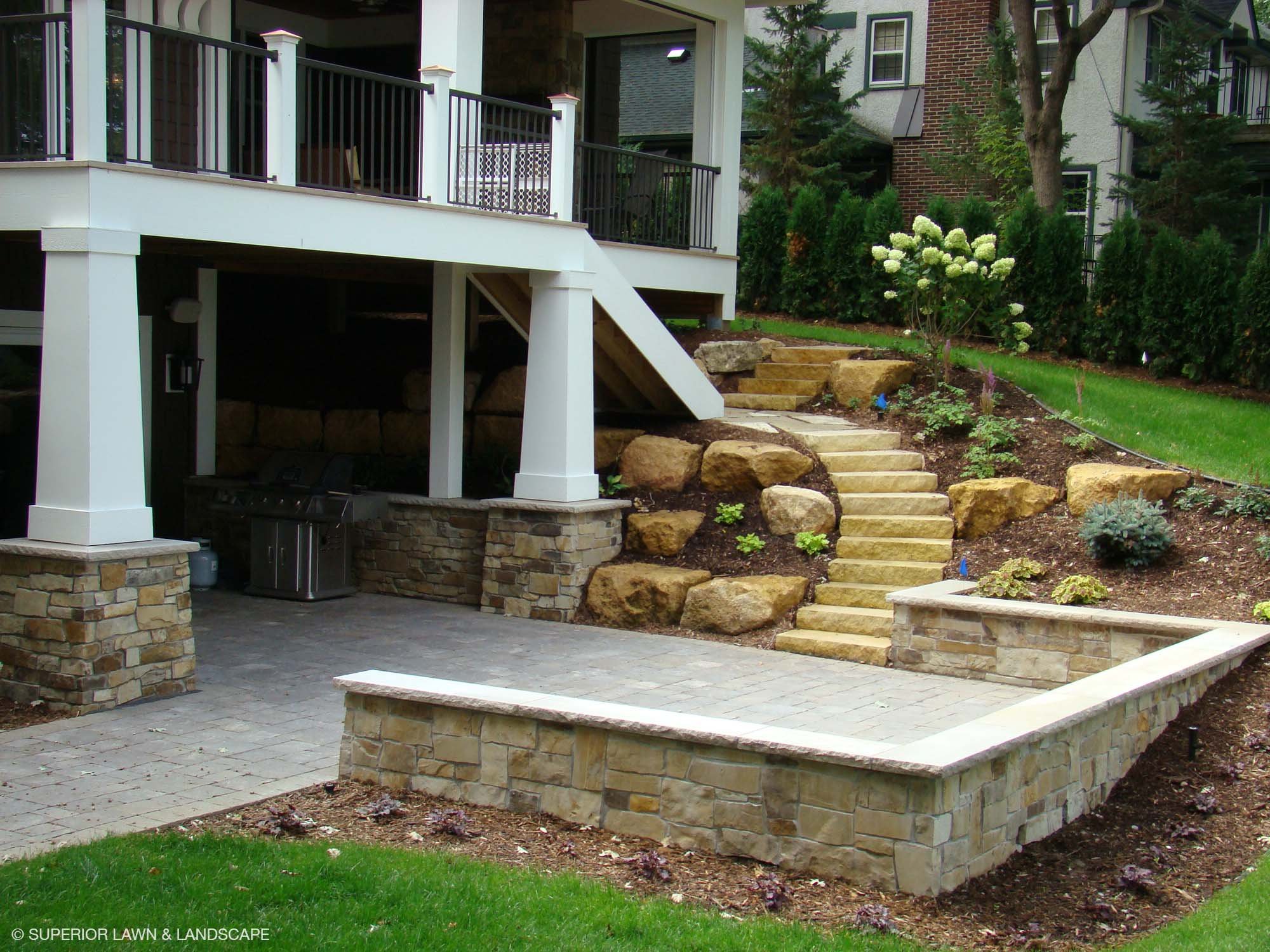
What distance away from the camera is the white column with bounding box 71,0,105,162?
7.57 metres

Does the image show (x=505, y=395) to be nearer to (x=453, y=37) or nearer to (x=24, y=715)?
(x=453, y=37)

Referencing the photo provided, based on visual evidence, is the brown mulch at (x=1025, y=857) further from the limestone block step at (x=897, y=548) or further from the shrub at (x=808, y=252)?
the shrub at (x=808, y=252)

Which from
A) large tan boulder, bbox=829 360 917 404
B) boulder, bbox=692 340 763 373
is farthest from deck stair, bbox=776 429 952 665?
boulder, bbox=692 340 763 373

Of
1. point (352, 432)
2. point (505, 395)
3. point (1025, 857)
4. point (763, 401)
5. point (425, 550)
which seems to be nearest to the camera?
point (1025, 857)

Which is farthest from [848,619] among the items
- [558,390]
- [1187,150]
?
[1187,150]

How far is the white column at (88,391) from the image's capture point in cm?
764

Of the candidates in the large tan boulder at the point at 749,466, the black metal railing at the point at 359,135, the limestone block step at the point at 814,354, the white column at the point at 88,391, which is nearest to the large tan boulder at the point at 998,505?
the large tan boulder at the point at 749,466

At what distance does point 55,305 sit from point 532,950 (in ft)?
17.3

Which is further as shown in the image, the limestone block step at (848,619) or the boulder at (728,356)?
the boulder at (728,356)

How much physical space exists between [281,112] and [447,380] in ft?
10.8

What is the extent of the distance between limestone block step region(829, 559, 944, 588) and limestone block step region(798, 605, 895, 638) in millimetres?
317

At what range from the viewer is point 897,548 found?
1050cm

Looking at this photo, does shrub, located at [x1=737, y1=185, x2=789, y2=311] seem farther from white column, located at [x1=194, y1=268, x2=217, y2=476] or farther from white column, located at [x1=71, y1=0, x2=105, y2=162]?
white column, located at [x1=71, y1=0, x2=105, y2=162]

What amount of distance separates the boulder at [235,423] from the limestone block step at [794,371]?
5.29m
